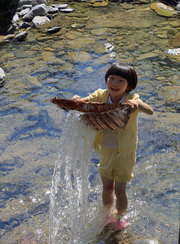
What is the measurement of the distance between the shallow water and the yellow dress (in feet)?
1.52

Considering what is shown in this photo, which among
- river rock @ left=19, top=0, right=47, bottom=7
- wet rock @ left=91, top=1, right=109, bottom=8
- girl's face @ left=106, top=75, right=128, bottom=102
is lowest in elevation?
wet rock @ left=91, top=1, right=109, bottom=8

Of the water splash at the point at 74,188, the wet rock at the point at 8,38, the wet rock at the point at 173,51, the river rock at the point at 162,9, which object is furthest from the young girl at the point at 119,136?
the river rock at the point at 162,9

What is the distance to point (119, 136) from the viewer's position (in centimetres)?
279

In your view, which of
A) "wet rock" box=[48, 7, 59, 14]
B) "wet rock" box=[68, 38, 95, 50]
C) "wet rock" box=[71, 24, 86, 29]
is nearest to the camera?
"wet rock" box=[68, 38, 95, 50]

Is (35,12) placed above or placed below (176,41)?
above

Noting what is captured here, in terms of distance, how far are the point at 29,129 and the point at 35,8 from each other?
612 cm

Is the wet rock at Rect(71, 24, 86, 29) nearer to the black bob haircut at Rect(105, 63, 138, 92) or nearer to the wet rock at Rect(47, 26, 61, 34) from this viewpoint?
the wet rock at Rect(47, 26, 61, 34)

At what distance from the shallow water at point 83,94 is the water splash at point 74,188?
113 millimetres

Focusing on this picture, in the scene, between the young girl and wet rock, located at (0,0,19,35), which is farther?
wet rock, located at (0,0,19,35)

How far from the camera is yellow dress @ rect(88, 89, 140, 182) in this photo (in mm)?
2789

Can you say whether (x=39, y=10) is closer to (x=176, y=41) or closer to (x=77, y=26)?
(x=77, y=26)

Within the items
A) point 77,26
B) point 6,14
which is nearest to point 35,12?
point 6,14

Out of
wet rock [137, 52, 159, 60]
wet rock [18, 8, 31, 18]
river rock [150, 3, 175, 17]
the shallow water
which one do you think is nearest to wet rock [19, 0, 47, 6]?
wet rock [18, 8, 31, 18]

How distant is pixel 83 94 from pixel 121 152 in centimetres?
339
